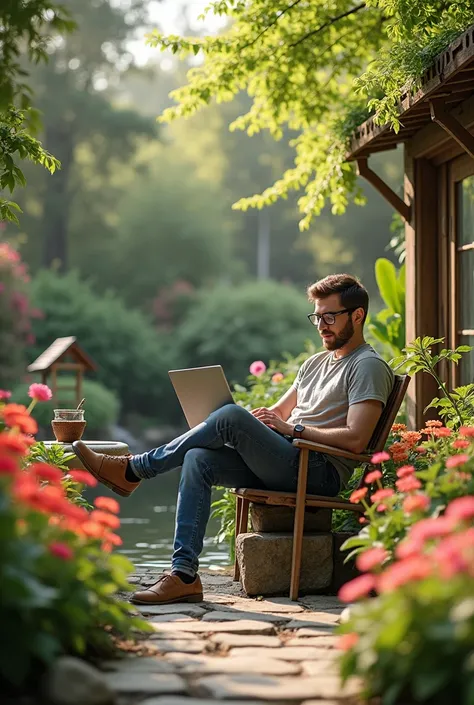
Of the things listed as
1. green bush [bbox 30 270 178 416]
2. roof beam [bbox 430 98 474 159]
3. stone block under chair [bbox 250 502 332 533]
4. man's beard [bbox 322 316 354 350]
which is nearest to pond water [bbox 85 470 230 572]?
stone block under chair [bbox 250 502 332 533]

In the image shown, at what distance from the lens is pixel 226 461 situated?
447cm

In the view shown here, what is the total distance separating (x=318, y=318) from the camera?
465cm

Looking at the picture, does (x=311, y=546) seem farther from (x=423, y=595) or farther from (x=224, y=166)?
(x=224, y=166)

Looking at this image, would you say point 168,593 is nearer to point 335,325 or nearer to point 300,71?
point 335,325

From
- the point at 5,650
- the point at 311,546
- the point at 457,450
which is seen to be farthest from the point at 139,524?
the point at 5,650

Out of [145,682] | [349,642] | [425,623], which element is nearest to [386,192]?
[145,682]

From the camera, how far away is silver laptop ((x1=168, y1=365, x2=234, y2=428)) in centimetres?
461

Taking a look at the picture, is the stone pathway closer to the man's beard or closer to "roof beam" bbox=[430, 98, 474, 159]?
the man's beard

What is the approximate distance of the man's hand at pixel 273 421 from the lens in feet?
14.6

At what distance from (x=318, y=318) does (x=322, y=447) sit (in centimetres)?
66

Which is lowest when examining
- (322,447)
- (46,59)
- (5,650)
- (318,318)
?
(5,650)

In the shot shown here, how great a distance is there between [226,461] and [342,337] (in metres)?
0.74

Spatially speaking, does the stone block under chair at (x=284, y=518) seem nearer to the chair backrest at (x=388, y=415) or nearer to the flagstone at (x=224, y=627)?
the chair backrest at (x=388, y=415)

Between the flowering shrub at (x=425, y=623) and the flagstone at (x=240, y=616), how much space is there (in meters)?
1.40
